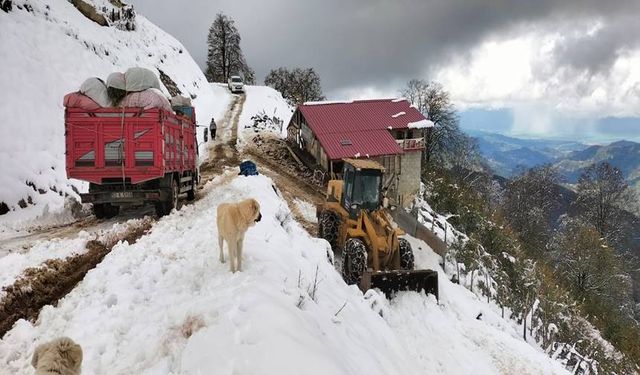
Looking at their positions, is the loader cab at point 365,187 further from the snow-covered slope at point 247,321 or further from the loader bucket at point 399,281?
the loader bucket at point 399,281

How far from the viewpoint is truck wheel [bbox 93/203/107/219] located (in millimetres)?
10586

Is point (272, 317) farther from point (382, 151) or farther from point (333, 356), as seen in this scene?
point (382, 151)

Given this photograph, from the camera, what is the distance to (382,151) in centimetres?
2959

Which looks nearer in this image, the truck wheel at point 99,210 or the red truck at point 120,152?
the red truck at point 120,152

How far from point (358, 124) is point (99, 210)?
912 inches

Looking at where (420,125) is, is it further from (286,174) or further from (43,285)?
(43,285)

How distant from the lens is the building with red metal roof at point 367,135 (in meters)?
29.1

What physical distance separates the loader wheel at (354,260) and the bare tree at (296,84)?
170 feet

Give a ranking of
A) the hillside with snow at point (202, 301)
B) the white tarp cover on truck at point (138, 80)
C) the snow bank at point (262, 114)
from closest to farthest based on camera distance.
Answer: the hillside with snow at point (202, 301)
the white tarp cover on truck at point (138, 80)
the snow bank at point (262, 114)

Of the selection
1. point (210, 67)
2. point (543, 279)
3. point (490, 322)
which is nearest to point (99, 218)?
point (490, 322)

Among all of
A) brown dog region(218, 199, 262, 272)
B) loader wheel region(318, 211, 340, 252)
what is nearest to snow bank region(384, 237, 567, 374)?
loader wheel region(318, 211, 340, 252)

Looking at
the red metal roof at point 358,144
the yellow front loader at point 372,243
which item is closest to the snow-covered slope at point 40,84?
the yellow front loader at point 372,243

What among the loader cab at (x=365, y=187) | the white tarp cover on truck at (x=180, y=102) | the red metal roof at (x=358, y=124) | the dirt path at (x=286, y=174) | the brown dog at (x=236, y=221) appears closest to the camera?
the brown dog at (x=236, y=221)

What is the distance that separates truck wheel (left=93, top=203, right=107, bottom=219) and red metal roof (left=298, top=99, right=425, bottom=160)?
59.1 feet
